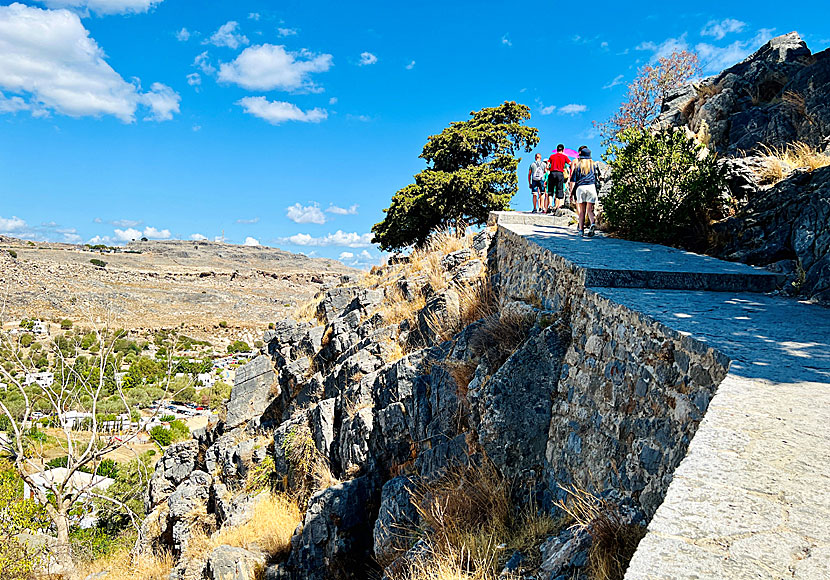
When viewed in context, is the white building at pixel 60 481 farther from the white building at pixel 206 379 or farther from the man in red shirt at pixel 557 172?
the white building at pixel 206 379

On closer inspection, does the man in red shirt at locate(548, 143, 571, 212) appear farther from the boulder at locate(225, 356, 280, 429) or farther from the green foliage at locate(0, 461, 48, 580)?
the green foliage at locate(0, 461, 48, 580)

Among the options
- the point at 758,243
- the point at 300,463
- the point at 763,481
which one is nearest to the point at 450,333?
the point at 300,463

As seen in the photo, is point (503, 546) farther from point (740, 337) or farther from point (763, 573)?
point (763, 573)

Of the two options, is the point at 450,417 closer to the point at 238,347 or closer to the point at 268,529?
the point at 268,529

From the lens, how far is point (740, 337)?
11.8 feet

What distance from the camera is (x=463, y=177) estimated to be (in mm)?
18516

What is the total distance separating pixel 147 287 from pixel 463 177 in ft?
220

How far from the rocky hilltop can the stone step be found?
402mm

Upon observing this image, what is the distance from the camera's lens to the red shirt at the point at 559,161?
1213 centimetres

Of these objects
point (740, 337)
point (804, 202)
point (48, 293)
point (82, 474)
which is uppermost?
point (804, 202)

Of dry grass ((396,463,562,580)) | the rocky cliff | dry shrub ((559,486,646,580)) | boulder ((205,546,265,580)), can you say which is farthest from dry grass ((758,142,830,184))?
boulder ((205,546,265,580))

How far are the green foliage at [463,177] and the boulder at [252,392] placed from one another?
8015mm

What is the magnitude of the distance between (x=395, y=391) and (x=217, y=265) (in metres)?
112

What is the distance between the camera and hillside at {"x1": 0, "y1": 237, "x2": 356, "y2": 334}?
5581cm
